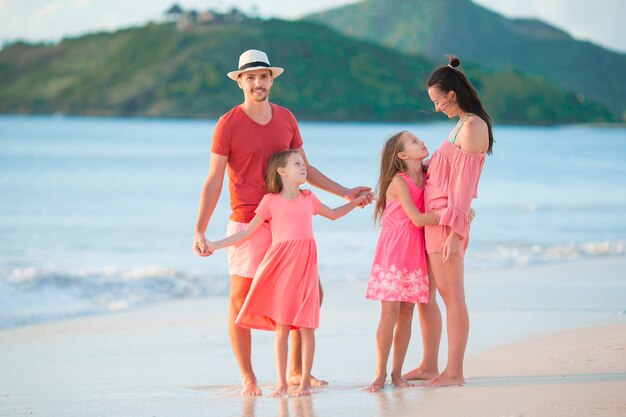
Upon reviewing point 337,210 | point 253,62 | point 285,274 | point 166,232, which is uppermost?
point 253,62

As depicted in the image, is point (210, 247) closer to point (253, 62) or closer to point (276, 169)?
point (276, 169)

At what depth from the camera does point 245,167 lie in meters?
5.01

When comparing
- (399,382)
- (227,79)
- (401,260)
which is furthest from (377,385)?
(227,79)

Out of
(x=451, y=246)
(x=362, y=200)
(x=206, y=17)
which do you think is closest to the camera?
(x=451, y=246)

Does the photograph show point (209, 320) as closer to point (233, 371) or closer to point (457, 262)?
point (233, 371)

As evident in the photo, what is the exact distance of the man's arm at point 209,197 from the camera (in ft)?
16.2

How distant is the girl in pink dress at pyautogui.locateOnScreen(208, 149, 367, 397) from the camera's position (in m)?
4.85

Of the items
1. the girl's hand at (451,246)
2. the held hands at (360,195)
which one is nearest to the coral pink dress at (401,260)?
the girl's hand at (451,246)

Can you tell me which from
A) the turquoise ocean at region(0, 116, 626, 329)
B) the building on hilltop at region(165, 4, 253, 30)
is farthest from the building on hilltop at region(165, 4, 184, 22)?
the turquoise ocean at region(0, 116, 626, 329)

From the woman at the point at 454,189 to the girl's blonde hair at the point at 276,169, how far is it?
73cm

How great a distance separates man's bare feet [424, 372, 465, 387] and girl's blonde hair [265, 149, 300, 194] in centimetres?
124

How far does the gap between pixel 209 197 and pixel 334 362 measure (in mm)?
1432

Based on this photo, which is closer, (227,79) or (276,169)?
(276,169)

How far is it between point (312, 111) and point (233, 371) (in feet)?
379
